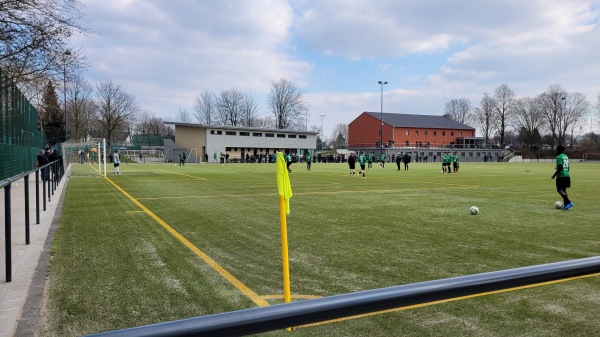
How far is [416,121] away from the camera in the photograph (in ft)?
313

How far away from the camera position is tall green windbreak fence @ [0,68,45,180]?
15.3 m

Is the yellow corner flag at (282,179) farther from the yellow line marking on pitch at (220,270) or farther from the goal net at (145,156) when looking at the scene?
the goal net at (145,156)

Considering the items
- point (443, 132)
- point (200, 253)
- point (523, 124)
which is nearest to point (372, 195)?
point (200, 253)

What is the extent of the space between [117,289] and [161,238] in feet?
9.80

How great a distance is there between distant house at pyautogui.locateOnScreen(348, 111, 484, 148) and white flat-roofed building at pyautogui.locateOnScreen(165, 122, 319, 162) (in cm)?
2064

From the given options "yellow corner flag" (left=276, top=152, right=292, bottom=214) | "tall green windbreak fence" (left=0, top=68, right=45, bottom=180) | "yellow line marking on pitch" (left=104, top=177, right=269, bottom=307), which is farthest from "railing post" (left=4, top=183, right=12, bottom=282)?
"tall green windbreak fence" (left=0, top=68, right=45, bottom=180)

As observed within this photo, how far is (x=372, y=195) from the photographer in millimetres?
16609

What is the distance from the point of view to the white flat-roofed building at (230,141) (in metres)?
68.9

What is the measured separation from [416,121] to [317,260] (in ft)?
307

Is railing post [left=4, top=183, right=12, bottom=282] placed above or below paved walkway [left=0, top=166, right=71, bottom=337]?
above

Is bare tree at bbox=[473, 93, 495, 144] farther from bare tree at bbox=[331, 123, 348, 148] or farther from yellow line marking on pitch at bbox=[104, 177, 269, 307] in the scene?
yellow line marking on pitch at bbox=[104, 177, 269, 307]

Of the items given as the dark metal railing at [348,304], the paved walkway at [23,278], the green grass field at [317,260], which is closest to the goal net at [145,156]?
Answer: the green grass field at [317,260]

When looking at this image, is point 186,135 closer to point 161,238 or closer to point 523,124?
point 161,238

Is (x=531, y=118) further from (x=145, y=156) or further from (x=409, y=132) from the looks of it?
(x=145, y=156)
